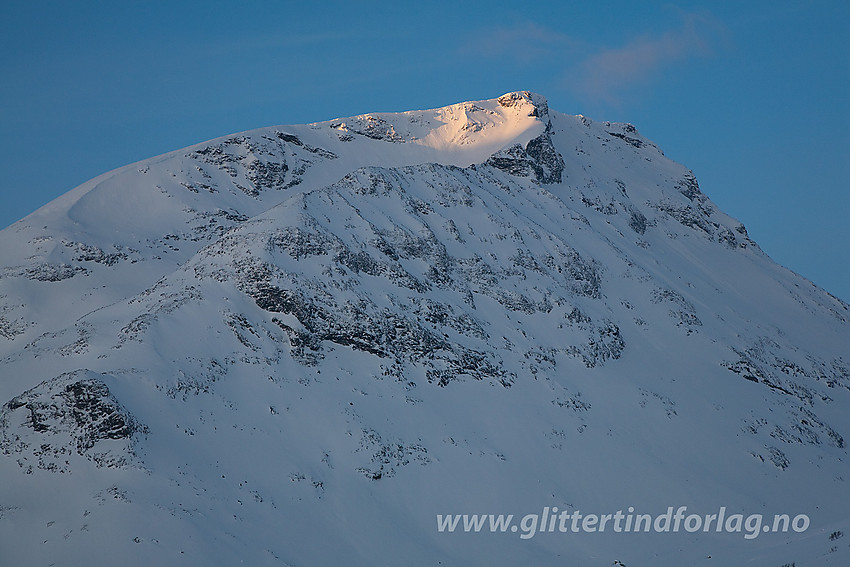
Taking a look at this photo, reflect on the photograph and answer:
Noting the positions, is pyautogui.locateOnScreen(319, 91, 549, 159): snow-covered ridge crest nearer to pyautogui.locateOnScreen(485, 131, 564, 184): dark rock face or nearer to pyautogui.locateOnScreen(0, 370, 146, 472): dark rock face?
pyautogui.locateOnScreen(485, 131, 564, 184): dark rock face

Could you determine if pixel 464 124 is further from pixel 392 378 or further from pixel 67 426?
pixel 67 426

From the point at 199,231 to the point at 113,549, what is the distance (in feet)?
143

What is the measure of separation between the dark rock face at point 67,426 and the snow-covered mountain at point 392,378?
0.11 metres

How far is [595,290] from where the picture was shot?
60.8m

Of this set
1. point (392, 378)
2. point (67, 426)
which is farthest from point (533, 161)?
point (67, 426)

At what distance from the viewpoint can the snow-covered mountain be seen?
32.3 meters

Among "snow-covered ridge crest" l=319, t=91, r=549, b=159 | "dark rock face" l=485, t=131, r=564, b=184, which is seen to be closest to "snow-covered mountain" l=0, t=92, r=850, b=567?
"dark rock face" l=485, t=131, r=564, b=184

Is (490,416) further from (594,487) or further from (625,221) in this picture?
(625,221)

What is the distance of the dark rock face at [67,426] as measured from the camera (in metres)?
32.0

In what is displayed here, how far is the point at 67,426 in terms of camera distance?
3297cm

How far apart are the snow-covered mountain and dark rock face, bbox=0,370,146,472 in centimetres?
11

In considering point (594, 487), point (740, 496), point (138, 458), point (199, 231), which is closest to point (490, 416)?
point (594, 487)

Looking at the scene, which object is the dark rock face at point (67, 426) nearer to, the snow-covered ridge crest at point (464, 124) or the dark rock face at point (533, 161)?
the dark rock face at point (533, 161)

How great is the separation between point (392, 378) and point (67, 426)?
18180 millimetres
